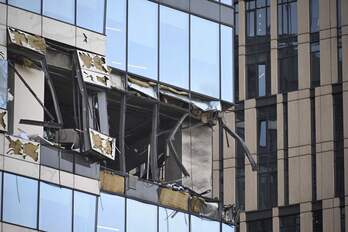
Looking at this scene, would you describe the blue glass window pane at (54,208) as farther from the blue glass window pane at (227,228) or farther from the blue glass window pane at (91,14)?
the blue glass window pane at (227,228)

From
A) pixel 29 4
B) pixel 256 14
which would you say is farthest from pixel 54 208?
pixel 256 14

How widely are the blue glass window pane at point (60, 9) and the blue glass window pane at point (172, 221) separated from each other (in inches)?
321

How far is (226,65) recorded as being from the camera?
63.4m

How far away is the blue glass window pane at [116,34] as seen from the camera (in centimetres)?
5809

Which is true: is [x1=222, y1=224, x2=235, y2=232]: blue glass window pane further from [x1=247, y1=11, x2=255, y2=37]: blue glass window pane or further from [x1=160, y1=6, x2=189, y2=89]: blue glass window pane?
[x1=247, y1=11, x2=255, y2=37]: blue glass window pane

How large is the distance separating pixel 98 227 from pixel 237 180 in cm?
3969

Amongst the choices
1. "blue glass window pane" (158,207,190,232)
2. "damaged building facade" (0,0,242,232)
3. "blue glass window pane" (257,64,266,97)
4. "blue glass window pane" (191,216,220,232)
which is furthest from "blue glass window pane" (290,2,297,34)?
"blue glass window pane" (158,207,190,232)

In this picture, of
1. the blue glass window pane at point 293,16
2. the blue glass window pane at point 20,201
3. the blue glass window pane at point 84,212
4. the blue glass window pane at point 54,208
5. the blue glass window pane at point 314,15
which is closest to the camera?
the blue glass window pane at point 20,201

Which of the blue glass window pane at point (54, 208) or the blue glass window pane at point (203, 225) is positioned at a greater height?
the blue glass window pane at point (203, 225)

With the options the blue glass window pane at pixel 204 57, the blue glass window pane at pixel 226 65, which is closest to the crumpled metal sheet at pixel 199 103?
the blue glass window pane at pixel 204 57

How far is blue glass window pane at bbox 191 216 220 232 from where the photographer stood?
60069 mm

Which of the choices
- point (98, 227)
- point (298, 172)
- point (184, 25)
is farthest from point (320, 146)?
point (98, 227)

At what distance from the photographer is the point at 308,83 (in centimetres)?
9381

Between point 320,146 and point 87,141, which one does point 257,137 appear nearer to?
point 320,146
